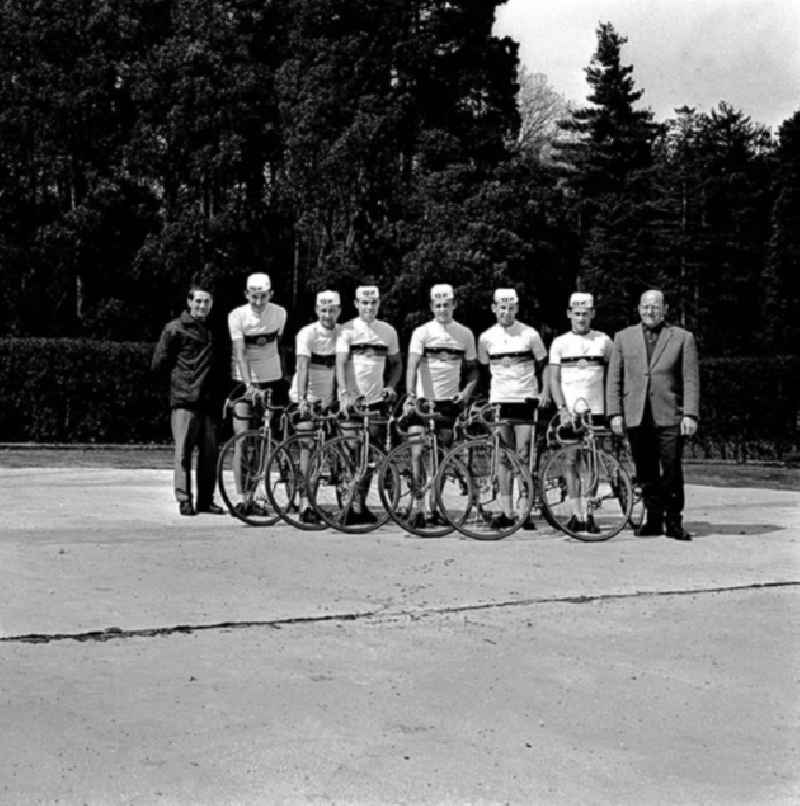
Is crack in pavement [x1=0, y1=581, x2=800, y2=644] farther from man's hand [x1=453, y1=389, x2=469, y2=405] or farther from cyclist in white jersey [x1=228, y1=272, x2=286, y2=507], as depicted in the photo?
cyclist in white jersey [x1=228, y1=272, x2=286, y2=507]

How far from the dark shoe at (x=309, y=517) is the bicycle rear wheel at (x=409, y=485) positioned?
2.11 ft

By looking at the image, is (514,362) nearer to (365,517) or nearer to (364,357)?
(364,357)

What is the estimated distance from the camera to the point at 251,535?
33.8 feet

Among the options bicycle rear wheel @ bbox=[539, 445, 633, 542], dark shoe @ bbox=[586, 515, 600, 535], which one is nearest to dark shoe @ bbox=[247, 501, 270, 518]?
bicycle rear wheel @ bbox=[539, 445, 633, 542]

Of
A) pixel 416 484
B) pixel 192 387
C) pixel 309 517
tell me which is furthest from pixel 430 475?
pixel 192 387

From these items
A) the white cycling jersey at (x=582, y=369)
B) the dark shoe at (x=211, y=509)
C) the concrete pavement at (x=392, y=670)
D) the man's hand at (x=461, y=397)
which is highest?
the white cycling jersey at (x=582, y=369)

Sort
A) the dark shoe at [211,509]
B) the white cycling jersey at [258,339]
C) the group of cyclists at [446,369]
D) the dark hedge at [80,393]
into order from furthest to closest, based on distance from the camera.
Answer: the dark hedge at [80,393] < the dark shoe at [211,509] < the white cycling jersey at [258,339] < the group of cyclists at [446,369]

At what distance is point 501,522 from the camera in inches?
414

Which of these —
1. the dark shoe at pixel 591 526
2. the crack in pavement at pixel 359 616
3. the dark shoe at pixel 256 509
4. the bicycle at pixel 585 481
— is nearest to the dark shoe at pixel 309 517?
the dark shoe at pixel 256 509

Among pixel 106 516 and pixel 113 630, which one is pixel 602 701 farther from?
pixel 106 516

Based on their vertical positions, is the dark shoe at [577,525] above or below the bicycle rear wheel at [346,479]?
below

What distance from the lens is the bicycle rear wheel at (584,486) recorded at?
10.5m

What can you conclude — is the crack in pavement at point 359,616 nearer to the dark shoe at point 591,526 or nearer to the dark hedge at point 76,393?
the dark shoe at point 591,526

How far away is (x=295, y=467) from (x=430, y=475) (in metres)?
1.12
